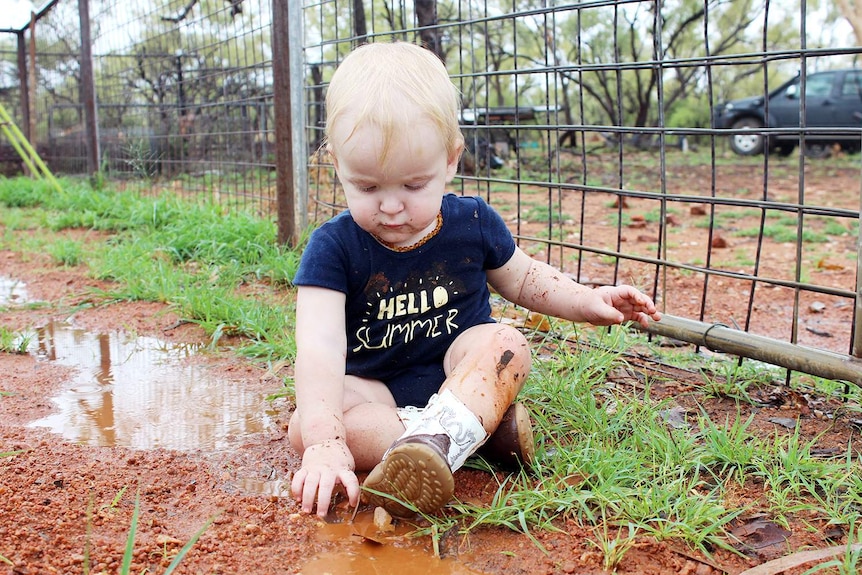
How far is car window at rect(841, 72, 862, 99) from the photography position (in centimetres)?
1305

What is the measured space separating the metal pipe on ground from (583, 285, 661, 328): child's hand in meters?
0.49

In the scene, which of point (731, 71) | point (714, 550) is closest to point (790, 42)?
point (731, 71)

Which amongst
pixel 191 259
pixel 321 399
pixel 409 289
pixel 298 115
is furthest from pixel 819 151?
pixel 321 399

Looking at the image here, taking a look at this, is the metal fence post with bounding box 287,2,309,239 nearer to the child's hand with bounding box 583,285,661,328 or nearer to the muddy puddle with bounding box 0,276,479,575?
the muddy puddle with bounding box 0,276,479,575

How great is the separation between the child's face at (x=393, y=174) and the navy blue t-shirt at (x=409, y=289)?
15cm

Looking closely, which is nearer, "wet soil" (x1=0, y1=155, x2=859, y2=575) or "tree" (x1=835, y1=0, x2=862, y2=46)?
"wet soil" (x1=0, y1=155, x2=859, y2=575)

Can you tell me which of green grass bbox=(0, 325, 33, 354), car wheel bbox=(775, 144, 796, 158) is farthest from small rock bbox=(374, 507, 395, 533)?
car wheel bbox=(775, 144, 796, 158)

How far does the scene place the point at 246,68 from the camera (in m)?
4.71

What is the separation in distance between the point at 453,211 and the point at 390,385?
468mm

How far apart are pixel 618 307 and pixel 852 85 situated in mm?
13405

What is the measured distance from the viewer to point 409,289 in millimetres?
1942

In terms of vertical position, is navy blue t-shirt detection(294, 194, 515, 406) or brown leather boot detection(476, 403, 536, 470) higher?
navy blue t-shirt detection(294, 194, 515, 406)

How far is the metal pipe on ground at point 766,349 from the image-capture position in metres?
2.07

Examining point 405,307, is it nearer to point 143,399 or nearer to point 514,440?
point 514,440
